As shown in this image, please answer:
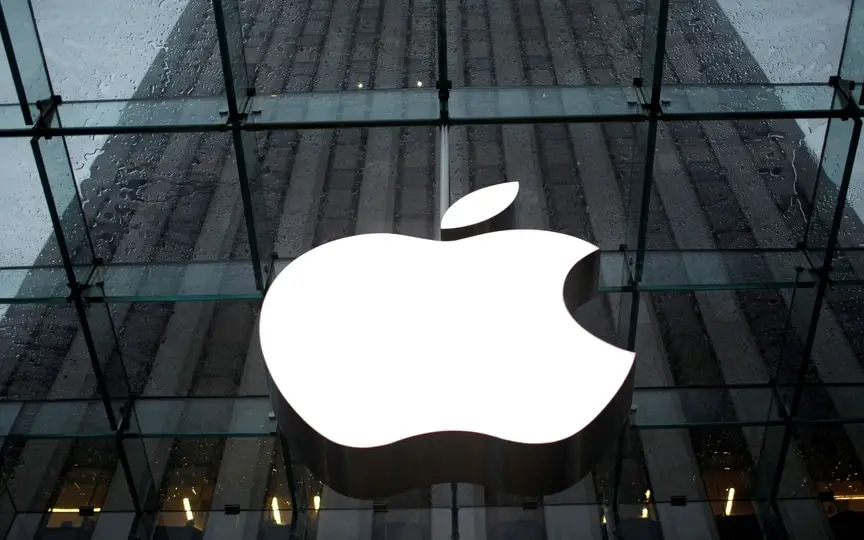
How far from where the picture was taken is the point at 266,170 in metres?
2.85

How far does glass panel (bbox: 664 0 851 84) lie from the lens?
8.59 feet

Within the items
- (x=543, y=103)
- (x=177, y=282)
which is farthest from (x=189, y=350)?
(x=543, y=103)

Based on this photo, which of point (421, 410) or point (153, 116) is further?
point (153, 116)

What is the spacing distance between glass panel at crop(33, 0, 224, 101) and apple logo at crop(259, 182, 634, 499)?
1.74 m

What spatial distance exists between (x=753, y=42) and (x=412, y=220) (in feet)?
3.49

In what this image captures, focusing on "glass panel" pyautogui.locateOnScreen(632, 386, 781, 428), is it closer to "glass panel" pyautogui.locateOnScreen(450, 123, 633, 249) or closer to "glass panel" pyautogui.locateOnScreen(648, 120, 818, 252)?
"glass panel" pyautogui.locateOnScreen(648, 120, 818, 252)

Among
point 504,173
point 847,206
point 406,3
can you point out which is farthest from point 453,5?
point 847,206

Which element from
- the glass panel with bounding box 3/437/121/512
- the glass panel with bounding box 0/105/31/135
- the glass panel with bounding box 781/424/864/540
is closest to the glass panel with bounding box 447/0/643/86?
the glass panel with bounding box 0/105/31/135

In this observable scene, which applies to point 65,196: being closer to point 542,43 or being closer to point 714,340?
point 542,43

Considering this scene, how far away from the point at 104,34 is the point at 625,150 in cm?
147

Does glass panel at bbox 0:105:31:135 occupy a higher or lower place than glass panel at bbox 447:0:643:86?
lower

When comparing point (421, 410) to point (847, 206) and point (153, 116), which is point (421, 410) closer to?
point (153, 116)

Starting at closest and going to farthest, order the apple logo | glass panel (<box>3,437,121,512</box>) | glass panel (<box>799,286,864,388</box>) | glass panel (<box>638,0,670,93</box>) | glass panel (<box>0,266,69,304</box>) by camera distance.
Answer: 1. the apple logo
2. glass panel (<box>638,0,670,93</box>)
3. glass panel (<box>0,266,69,304</box>)
4. glass panel (<box>799,286,864,388</box>)
5. glass panel (<box>3,437,121,512</box>)

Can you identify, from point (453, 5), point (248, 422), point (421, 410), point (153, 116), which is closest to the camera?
point (421, 410)
